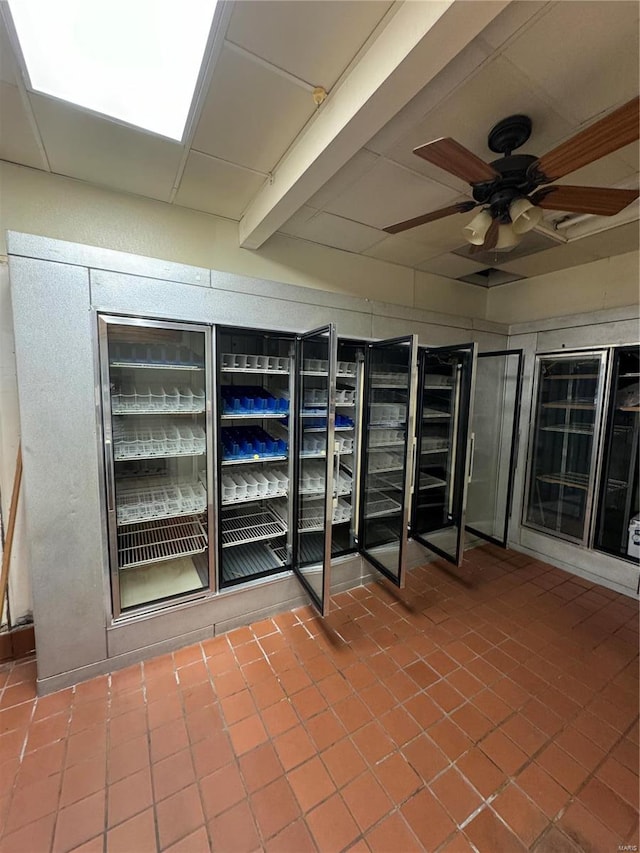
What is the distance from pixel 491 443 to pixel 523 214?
249cm

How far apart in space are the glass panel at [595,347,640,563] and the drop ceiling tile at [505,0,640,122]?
6.79 feet

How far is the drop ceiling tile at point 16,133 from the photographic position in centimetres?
139

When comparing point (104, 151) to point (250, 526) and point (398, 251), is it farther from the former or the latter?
point (250, 526)

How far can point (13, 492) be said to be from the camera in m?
1.85

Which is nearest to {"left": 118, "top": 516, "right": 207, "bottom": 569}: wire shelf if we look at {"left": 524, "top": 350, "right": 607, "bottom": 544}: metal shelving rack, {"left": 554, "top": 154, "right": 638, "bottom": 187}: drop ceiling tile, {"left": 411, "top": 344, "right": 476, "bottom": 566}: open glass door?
{"left": 411, "top": 344, "right": 476, "bottom": 566}: open glass door

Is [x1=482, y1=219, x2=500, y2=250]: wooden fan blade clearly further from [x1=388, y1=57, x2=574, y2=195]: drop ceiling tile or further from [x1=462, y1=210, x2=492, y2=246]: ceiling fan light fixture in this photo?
[x1=388, y1=57, x2=574, y2=195]: drop ceiling tile

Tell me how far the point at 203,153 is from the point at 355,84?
0.86m

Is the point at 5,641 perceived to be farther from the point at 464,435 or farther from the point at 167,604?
the point at 464,435

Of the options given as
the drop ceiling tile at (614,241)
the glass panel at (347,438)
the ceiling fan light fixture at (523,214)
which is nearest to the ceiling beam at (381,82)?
the ceiling fan light fixture at (523,214)

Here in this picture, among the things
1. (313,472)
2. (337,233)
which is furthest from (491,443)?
(337,233)

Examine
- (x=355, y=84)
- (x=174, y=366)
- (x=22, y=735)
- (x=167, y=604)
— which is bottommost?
(x=22, y=735)

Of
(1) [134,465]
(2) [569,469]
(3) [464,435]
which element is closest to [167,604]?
(1) [134,465]

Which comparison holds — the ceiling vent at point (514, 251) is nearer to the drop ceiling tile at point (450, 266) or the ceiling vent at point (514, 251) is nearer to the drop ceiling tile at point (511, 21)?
the drop ceiling tile at point (450, 266)

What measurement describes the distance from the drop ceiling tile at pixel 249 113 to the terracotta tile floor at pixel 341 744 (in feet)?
9.19
